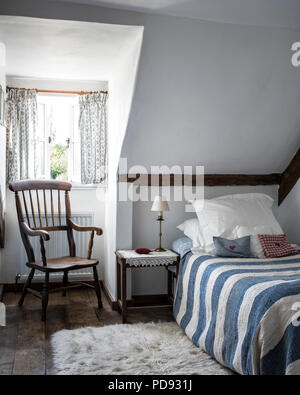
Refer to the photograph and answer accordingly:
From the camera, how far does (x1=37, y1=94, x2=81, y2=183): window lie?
481 cm

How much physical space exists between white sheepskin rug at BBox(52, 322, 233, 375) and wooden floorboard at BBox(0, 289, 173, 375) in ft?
0.36

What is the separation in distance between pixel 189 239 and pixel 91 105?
1.74m

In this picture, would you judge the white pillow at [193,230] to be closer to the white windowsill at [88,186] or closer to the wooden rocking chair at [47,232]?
the wooden rocking chair at [47,232]

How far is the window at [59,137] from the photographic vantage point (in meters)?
4.81

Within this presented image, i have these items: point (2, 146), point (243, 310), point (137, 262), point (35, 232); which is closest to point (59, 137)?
point (2, 146)

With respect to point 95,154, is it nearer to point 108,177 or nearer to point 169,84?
point 108,177

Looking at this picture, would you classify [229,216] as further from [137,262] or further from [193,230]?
[137,262]

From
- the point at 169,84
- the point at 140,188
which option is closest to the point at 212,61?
the point at 169,84

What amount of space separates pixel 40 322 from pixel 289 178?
8.80 feet

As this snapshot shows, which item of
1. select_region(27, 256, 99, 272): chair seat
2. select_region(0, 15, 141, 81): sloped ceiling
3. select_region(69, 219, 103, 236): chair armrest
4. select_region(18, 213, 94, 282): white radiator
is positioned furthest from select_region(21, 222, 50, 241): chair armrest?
select_region(0, 15, 141, 81): sloped ceiling

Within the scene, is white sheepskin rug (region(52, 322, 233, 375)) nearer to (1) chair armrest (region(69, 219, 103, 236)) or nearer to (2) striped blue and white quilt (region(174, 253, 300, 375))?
(2) striped blue and white quilt (region(174, 253, 300, 375))

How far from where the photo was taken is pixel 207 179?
14.5ft

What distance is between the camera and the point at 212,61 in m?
3.56

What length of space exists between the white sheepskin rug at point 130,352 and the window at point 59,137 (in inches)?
74.0
